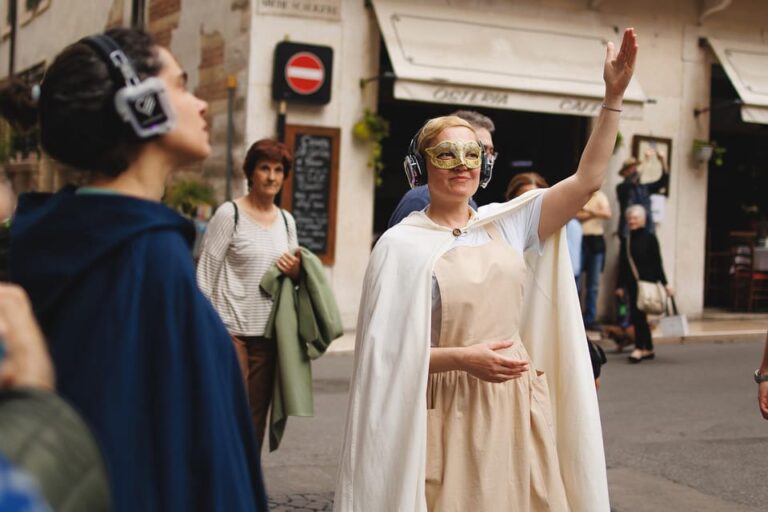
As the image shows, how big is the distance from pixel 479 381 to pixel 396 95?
33.2 ft

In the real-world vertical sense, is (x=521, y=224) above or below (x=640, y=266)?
above

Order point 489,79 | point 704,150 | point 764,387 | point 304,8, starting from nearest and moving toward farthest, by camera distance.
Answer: point 764,387 < point 304,8 < point 489,79 < point 704,150

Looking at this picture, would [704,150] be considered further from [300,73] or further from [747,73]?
[300,73]

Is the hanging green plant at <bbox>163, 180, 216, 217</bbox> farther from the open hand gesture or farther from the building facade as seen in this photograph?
the open hand gesture

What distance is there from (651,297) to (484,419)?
321 inches

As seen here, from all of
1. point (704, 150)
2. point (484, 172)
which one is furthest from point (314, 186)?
point (484, 172)

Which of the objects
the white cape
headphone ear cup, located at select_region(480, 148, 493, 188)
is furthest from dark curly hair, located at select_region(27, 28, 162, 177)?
headphone ear cup, located at select_region(480, 148, 493, 188)

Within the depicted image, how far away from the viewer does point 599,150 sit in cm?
365

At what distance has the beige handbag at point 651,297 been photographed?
11391mm

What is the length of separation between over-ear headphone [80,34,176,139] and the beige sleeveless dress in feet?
5.25

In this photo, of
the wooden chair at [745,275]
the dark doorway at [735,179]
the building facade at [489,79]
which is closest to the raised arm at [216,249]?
the building facade at [489,79]

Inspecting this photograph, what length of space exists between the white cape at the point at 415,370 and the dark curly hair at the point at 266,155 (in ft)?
8.48

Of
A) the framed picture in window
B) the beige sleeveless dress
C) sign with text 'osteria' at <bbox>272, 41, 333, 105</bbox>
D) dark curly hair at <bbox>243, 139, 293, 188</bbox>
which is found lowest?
the beige sleeveless dress

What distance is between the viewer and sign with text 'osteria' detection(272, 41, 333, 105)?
44.2 ft
